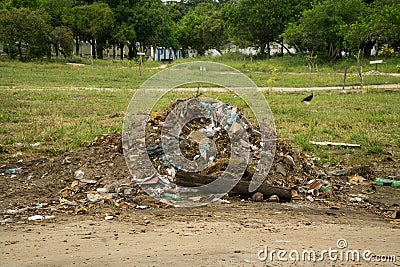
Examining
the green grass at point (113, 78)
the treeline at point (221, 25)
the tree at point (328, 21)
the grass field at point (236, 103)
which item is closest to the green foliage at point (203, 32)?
the treeline at point (221, 25)

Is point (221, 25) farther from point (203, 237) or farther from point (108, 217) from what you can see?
point (203, 237)

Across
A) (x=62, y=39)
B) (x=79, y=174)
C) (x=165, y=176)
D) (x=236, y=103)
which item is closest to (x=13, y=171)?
(x=79, y=174)

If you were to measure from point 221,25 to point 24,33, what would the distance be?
25.1m

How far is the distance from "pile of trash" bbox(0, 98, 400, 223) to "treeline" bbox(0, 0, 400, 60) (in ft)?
63.2

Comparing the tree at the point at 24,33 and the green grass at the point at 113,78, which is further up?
the tree at the point at 24,33

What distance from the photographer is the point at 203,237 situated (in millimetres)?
4270

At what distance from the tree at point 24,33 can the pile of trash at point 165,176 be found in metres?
24.7

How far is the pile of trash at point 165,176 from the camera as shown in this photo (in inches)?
220

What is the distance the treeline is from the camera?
94.7ft

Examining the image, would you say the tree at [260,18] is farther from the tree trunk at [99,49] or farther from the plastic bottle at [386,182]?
the plastic bottle at [386,182]

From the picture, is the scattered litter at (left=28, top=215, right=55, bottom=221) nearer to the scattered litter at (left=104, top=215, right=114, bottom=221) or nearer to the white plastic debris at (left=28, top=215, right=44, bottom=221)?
the white plastic debris at (left=28, top=215, right=44, bottom=221)

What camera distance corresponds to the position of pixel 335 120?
10586 mm

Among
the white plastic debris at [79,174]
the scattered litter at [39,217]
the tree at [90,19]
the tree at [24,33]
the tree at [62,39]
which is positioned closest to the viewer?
the scattered litter at [39,217]

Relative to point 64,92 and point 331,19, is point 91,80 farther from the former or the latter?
point 331,19
